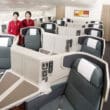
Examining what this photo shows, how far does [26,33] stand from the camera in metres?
4.26

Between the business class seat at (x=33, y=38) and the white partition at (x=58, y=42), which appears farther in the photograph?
the business class seat at (x=33, y=38)

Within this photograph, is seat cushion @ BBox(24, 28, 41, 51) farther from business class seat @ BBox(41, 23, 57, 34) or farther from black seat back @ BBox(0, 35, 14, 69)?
business class seat @ BBox(41, 23, 57, 34)

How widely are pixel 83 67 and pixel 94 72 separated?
6.9 inches

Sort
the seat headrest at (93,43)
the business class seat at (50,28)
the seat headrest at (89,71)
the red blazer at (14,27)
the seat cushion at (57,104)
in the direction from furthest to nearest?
the business class seat at (50,28), the red blazer at (14,27), the seat headrest at (93,43), the seat cushion at (57,104), the seat headrest at (89,71)

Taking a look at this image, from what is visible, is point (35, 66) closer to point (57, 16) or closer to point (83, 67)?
point (83, 67)

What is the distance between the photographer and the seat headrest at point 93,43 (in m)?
3.01

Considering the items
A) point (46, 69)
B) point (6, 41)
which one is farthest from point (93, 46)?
point (46, 69)

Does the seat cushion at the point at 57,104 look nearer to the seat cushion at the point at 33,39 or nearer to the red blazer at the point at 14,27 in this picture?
the seat cushion at the point at 33,39

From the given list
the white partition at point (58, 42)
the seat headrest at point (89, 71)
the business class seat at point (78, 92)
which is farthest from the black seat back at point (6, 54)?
the seat headrest at point (89, 71)

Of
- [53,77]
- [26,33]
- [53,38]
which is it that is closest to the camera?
[53,77]

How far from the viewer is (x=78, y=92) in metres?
1.91

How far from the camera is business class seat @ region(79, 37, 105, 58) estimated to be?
303 cm

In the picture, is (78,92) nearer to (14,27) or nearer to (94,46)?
(94,46)

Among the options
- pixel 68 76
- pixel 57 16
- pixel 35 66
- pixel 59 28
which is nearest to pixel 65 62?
pixel 68 76
